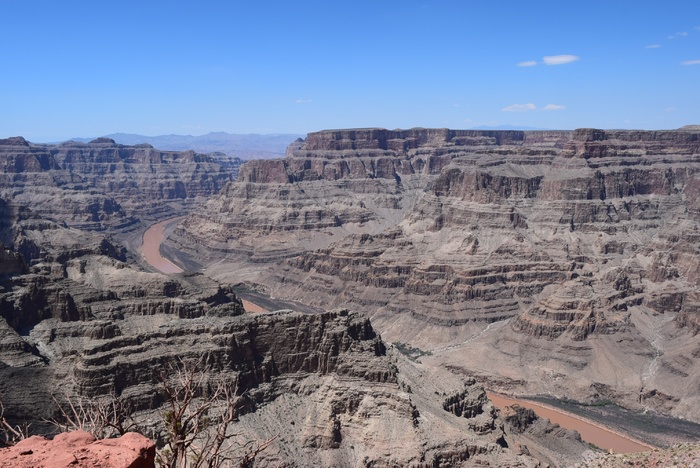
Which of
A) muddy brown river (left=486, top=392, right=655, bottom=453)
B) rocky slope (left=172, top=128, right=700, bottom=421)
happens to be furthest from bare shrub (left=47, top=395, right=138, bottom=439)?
rocky slope (left=172, top=128, right=700, bottom=421)

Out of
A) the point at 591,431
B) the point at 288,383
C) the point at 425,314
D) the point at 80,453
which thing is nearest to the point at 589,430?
the point at 591,431

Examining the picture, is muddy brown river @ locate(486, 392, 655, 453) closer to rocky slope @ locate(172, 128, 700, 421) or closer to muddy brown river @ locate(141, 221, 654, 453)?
muddy brown river @ locate(141, 221, 654, 453)

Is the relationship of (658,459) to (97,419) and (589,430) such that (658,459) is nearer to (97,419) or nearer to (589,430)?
(97,419)

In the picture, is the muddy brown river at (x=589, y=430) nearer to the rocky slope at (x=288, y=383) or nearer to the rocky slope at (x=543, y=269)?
the rocky slope at (x=543, y=269)

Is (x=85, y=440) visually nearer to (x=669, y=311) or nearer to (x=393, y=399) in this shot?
(x=393, y=399)

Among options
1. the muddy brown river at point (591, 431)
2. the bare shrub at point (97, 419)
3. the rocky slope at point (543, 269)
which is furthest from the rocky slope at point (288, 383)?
the rocky slope at point (543, 269)

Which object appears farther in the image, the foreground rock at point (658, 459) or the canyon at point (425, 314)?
the canyon at point (425, 314)
